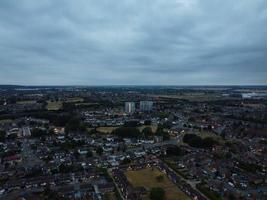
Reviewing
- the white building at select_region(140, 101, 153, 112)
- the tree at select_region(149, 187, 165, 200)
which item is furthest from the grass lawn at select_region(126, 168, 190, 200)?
the white building at select_region(140, 101, 153, 112)

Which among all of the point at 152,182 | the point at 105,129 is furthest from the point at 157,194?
the point at 105,129

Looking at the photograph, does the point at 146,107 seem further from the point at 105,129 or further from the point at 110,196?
the point at 110,196

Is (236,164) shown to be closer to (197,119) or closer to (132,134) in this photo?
(132,134)

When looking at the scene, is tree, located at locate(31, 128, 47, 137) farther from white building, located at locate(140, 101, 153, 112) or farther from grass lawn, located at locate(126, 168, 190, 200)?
white building, located at locate(140, 101, 153, 112)

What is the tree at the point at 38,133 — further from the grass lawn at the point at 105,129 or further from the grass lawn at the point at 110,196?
the grass lawn at the point at 110,196

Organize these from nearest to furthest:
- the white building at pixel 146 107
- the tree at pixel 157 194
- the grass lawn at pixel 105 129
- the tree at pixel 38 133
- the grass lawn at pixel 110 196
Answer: the tree at pixel 157 194
the grass lawn at pixel 110 196
the tree at pixel 38 133
the grass lawn at pixel 105 129
the white building at pixel 146 107

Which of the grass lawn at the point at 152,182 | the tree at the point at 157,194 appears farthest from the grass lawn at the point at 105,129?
the tree at the point at 157,194

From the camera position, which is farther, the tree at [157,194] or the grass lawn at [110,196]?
the grass lawn at [110,196]

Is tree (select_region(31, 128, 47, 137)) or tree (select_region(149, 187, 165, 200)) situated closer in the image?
tree (select_region(149, 187, 165, 200))

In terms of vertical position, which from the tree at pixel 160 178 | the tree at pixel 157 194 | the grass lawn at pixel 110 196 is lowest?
the grass lawn at pixel 110 196
